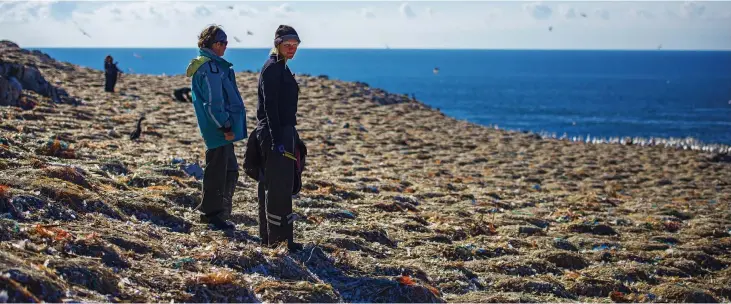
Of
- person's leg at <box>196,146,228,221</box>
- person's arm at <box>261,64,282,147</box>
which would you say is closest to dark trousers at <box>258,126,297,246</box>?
person's arm at <box>261,64,282,147</box>

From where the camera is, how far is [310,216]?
11.0 m

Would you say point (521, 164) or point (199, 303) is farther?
point (521, 164)

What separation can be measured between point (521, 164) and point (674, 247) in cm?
1097

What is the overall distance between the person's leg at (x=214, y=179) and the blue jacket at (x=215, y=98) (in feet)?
0.43

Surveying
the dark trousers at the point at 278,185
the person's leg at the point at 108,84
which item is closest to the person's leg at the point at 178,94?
the person's leg at the point at 108,84

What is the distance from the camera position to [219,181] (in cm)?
877

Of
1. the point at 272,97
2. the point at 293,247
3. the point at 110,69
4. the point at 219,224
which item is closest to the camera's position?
the point at 272,97

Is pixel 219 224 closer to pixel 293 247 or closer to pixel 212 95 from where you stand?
pixel 293 247

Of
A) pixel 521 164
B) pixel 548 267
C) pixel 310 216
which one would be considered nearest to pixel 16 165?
pixel 310 216

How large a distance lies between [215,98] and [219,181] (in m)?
1.00

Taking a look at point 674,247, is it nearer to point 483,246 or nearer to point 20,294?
point 483,246

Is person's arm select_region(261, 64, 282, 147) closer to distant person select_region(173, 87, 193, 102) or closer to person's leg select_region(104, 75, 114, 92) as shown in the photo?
distant person select_region(173, 87, 193, 102)

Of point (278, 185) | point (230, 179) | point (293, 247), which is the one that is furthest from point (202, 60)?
point (293, 247)

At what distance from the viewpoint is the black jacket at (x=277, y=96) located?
779 centimetres
